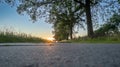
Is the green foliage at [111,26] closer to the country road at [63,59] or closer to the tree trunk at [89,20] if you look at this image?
the tree trunk at [89,20]

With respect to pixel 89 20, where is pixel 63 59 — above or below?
below

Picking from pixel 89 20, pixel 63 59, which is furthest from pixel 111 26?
pixel 63 59

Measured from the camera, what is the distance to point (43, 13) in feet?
129

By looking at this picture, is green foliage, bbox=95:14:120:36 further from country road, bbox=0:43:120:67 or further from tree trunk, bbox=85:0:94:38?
country road, bbox=0:43:120:67

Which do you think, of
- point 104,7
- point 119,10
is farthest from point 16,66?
point 104,7

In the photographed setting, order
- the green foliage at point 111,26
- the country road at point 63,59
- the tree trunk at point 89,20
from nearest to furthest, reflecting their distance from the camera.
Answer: the country road at point 63,59, the green foliage at point 111,26, the tree trunk at point 89,20

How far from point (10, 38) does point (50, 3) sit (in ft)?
64.4

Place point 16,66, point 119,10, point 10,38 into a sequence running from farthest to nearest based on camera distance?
point 119,10 → point 10,38 → point 16,66

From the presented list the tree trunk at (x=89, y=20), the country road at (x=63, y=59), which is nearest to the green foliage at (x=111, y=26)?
the tree trunk at (x=89, y=20)

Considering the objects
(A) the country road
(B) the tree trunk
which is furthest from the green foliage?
(A) the country road

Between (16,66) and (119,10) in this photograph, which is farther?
(119,10)

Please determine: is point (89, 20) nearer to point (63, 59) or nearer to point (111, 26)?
point (111, 26)

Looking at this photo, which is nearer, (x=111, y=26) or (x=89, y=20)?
(x=111, y=26)

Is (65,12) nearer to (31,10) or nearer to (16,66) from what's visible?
(31,10)
